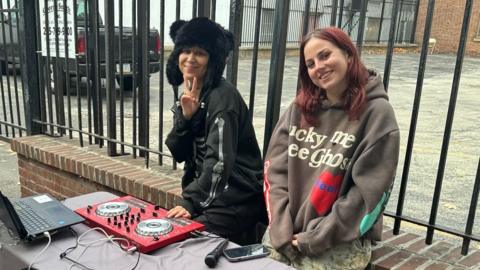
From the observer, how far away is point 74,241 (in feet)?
6.12

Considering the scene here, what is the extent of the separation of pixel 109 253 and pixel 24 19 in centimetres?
322

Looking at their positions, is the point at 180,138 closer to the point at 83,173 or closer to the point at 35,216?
the point at 35,216

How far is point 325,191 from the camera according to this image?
6.67ft

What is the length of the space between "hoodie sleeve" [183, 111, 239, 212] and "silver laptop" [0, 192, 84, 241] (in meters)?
0.65

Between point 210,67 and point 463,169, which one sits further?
point 463,169

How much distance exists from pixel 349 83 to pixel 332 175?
408mm

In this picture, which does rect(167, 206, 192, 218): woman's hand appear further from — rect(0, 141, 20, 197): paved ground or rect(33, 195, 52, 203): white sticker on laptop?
rect(0, 141, 20, 197): paved ground

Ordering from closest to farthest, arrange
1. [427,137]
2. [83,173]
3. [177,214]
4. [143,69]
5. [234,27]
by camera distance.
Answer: [177,214] → [234,27] → [143,69] → [83,173] → [427,137]

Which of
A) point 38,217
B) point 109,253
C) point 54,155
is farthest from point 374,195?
point 54,155

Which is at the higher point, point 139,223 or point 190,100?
point 190,100

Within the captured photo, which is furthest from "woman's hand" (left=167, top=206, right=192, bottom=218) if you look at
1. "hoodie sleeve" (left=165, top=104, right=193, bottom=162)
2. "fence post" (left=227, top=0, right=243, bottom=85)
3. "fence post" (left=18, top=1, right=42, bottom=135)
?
"fence post" (left=18, top=1, right=42, bottom=135)

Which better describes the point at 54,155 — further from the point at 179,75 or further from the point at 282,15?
the point at 282,15

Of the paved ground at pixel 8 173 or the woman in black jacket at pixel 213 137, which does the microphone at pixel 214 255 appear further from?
the paved ground at pixel 8 173

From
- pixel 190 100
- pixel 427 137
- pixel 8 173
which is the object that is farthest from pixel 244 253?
pixel 427 137
